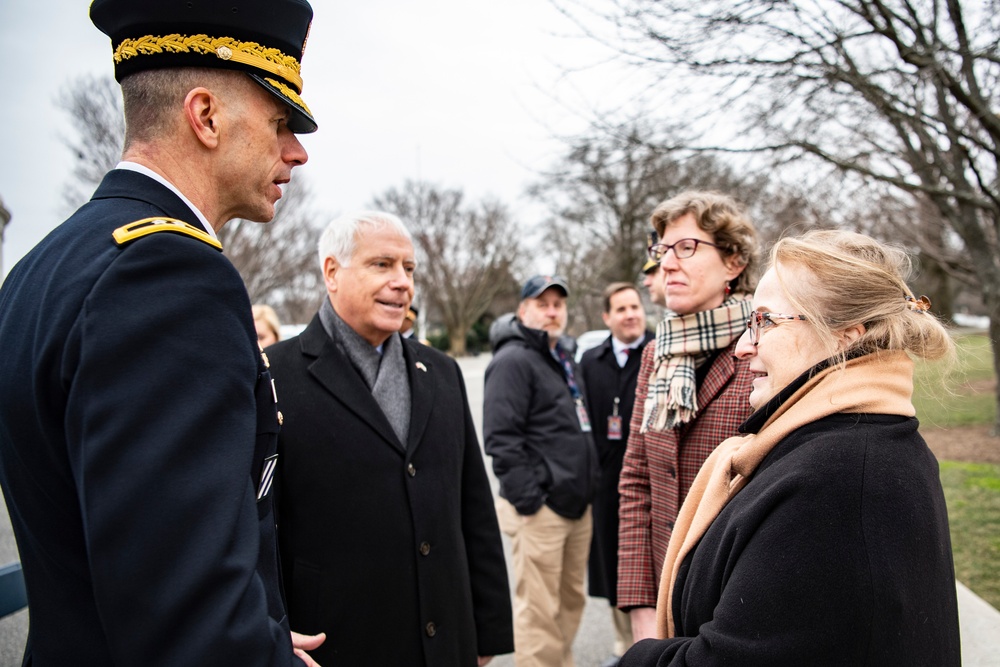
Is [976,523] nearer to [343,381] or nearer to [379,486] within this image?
[379,486]

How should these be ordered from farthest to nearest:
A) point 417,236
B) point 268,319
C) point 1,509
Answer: point 417,236, point 1,509, point 268,319

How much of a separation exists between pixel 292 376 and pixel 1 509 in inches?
323

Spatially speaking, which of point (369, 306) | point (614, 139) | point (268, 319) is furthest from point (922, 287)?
point (369, 306)

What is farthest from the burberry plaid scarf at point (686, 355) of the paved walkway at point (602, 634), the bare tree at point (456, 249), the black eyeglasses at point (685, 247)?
the bare tree at point (456, 249)

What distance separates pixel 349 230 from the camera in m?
2.65

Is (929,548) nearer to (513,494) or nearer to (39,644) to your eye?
(39,644)

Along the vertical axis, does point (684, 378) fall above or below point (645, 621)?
above

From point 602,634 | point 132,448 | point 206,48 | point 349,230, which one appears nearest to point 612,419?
point 602,634

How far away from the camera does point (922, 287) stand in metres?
23.8

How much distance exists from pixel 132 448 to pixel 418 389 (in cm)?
155

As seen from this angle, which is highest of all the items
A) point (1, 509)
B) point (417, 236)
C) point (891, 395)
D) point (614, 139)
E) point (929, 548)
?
point (417, 236)

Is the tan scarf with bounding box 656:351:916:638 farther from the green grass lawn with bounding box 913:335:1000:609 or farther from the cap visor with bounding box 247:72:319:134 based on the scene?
the cap visor with bounding box 247:72:319:134

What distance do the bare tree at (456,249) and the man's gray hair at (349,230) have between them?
35984mm

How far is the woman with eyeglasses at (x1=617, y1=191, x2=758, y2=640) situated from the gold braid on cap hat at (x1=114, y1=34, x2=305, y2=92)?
1665 mm
